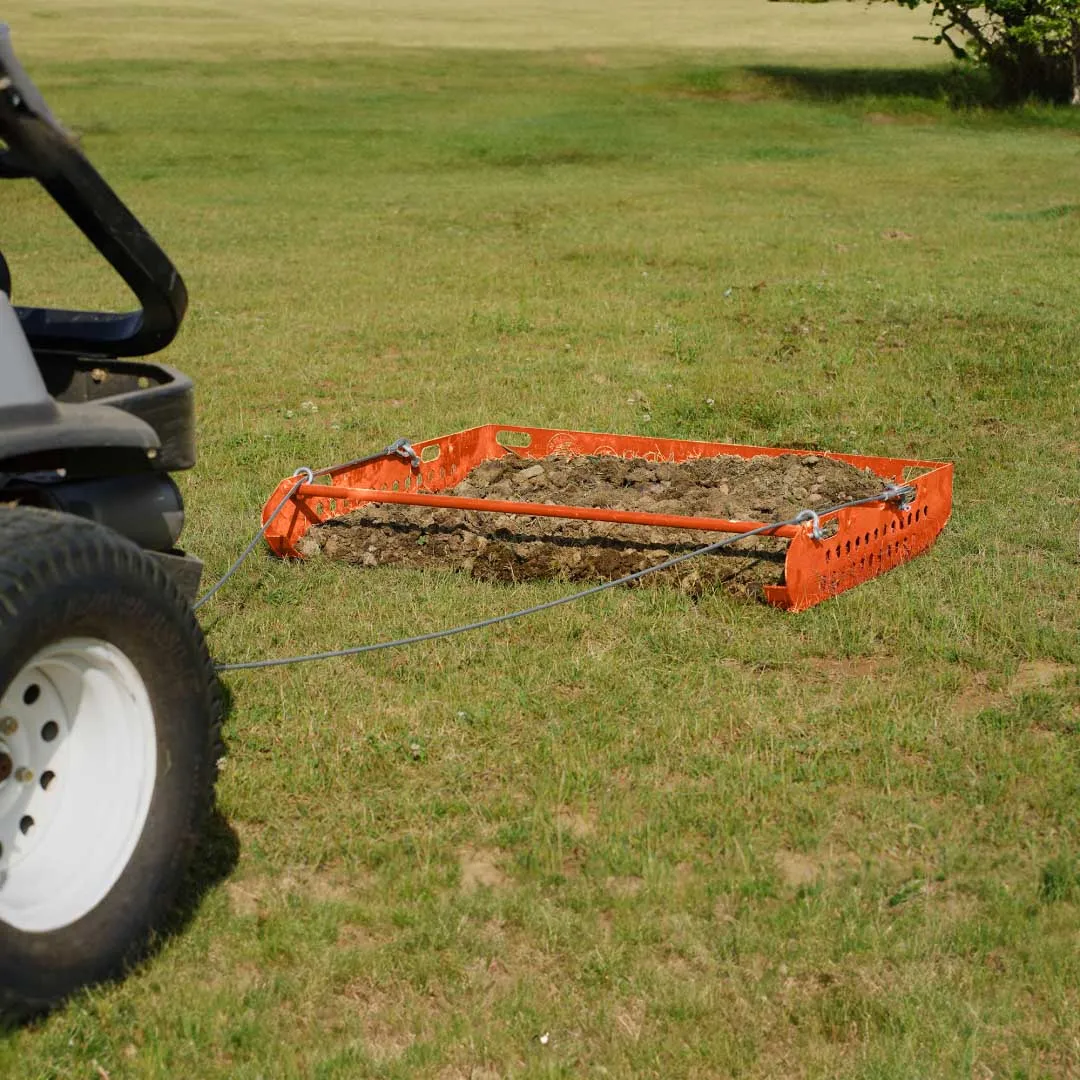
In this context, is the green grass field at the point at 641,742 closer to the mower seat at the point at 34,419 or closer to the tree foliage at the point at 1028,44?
the mower seat at the point at 34,419

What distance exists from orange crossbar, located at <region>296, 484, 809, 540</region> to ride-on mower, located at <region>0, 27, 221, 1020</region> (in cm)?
241

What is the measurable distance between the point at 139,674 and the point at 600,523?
3683 millimetres

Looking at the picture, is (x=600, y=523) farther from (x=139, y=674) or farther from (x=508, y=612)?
(x=139, y=674)

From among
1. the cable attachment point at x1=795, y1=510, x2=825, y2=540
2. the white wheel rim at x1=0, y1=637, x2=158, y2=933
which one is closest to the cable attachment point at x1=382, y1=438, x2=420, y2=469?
the cable attachment point at x1=795, y1=510, x2=825, y2=540

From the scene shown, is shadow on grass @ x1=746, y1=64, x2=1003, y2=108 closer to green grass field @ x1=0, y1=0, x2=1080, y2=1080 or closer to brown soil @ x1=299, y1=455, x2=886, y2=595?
green grass field @ x1=0, y1=0, x2=1080, y2=1080

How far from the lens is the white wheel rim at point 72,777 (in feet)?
11.4

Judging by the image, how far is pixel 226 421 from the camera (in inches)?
376

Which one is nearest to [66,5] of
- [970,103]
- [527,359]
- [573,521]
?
[970,103]

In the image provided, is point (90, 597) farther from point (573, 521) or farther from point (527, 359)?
point (527, 359)

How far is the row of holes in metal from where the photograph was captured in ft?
20.2

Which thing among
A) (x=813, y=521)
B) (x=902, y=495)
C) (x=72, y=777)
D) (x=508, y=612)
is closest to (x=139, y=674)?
(x=72, y=777)

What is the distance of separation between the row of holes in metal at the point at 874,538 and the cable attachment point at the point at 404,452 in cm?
236

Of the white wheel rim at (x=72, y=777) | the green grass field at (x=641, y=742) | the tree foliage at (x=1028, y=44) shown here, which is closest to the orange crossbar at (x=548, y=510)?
the green grass field at (x=641, y=742)

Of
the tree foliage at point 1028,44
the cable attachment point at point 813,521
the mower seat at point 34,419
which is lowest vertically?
the cable attachment point at point 813,521
